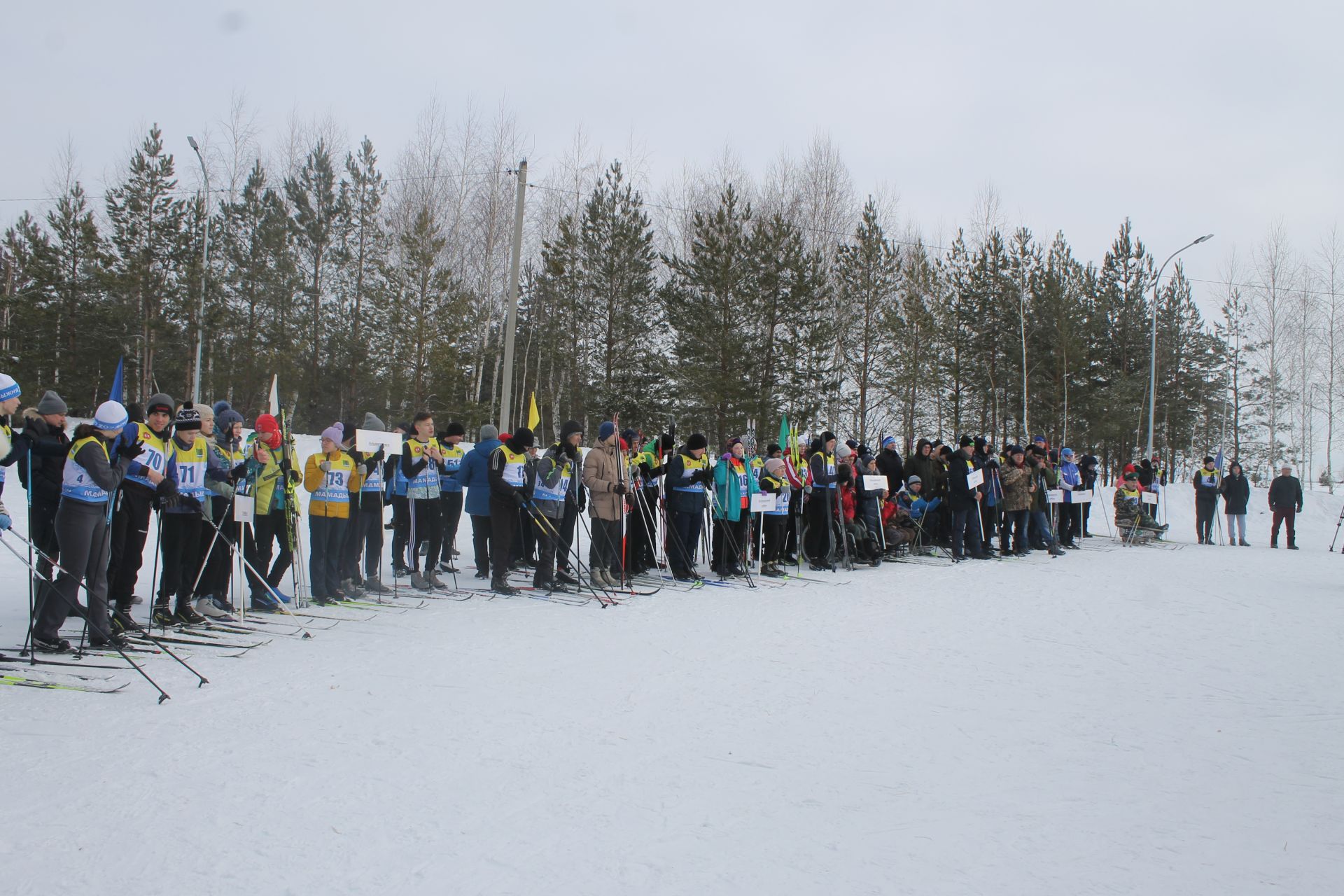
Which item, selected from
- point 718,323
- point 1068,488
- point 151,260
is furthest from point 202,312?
point 1068,488

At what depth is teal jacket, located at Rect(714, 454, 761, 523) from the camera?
431 inches

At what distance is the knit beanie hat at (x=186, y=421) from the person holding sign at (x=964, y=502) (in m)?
10.2

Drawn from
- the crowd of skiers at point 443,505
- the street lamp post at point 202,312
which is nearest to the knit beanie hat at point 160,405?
the crowd of skiers at point 443,505

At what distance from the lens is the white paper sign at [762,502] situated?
10.8 metres

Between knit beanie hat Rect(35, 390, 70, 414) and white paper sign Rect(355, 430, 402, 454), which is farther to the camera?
white paper sign Rect(355, 430, 402, 454)

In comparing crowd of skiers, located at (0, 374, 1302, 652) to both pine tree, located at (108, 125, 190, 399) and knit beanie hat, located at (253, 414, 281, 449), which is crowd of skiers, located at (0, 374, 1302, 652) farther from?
pine tree, located at (108, 125, 190, 399)

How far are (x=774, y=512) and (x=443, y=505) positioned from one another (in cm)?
415

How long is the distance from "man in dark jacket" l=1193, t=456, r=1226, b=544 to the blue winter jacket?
45.2 ft

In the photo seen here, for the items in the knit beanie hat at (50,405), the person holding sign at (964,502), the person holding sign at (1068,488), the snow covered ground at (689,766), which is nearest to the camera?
the snow covered ground at (689,766)

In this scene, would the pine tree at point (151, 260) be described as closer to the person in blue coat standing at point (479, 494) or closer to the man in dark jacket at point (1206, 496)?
the person in blue coat standing at point (479, 494)

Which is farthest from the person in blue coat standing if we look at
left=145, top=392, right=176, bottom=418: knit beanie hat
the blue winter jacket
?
left=145, top=392, right=176, bottom=418: knit beanie hat

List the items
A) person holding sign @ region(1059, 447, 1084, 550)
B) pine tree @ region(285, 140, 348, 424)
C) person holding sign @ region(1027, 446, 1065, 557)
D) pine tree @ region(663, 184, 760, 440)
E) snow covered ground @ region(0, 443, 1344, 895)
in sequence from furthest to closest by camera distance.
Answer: pine tree @ region(285, 140, 348, 424), pine tree @ region(663, 184, 760, 440), person holding sign @ region(1059, 447, 1084, 550), person holding sign @ region(1027, 446, 1065, 557), snow covered ground @ region(0, 443, 1344, 895)

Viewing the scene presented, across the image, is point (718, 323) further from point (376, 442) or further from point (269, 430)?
point (269, 430)

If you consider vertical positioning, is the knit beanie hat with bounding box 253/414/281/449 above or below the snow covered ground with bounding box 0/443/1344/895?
above
